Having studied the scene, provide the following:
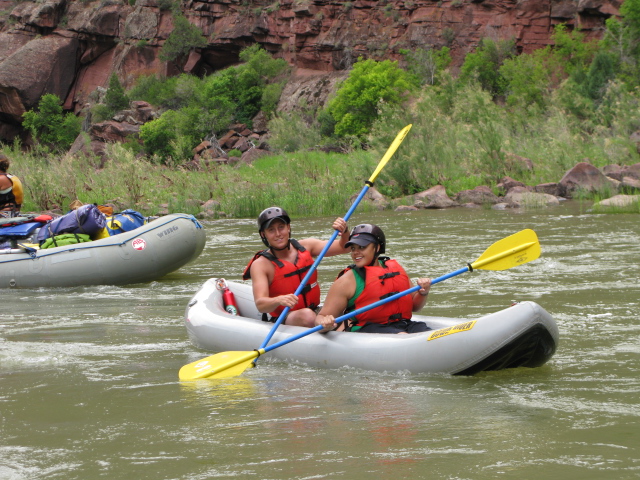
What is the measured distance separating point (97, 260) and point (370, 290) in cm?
390

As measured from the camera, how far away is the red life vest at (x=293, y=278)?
473 centimetres

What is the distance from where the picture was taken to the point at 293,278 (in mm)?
4758

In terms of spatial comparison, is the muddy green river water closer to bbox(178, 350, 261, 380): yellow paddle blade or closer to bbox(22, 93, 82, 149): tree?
bbox(178, 350, 261, 380): yellow paddle blade

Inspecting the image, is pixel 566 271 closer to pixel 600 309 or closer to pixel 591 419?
pixel 600 309

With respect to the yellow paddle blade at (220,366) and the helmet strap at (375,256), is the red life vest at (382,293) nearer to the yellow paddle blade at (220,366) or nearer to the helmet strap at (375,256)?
the helmet strap at (375,256)

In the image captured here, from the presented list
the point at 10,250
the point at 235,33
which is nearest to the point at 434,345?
the point at 10,250

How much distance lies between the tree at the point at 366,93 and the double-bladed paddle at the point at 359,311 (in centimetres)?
2755

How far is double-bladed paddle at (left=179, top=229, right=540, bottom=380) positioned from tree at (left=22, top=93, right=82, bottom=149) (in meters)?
43.5

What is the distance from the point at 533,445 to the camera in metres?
3.08

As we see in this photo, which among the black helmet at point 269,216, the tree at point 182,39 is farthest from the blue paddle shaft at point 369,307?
the tree at point 182,39

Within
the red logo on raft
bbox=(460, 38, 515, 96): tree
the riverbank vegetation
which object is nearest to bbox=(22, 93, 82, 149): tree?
bbox=(460, 38, 515, 96): tree

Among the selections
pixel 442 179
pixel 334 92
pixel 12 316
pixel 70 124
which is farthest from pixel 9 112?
pixel 12 316

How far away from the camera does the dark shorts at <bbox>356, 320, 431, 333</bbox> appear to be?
4383mm

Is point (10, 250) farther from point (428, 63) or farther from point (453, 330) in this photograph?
point (428, 63)
